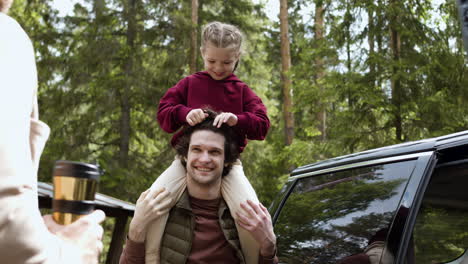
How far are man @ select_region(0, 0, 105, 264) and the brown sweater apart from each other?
5.82 feet

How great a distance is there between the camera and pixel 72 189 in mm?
1267

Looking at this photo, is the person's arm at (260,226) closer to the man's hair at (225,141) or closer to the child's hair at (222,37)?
the man's hair at (225,141)

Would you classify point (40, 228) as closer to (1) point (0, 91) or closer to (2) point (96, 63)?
(1) point (0, 91)

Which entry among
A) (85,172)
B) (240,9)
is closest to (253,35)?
(240,9)

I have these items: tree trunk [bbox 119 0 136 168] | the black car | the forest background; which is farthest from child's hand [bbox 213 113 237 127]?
tree trunk [bbox 119 0 136 168]

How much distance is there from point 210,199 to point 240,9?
16679 mm

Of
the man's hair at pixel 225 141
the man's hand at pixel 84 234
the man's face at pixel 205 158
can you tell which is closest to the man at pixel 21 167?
the man's hand at pixel 84 234

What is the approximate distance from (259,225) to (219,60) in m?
1.08

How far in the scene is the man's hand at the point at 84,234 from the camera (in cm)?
133

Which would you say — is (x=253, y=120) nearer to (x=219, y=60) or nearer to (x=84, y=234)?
(x=219, y=60)

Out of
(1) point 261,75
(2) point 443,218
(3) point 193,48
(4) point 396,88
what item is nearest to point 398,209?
(2) point 443,218

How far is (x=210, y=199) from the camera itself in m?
3.23

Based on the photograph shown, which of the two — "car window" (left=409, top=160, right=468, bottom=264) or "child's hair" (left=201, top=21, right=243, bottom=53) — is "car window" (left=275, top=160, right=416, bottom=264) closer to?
"car window" (left=409, top=160, right=468, bottom=264)

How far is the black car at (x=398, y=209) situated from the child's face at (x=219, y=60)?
1005mm
